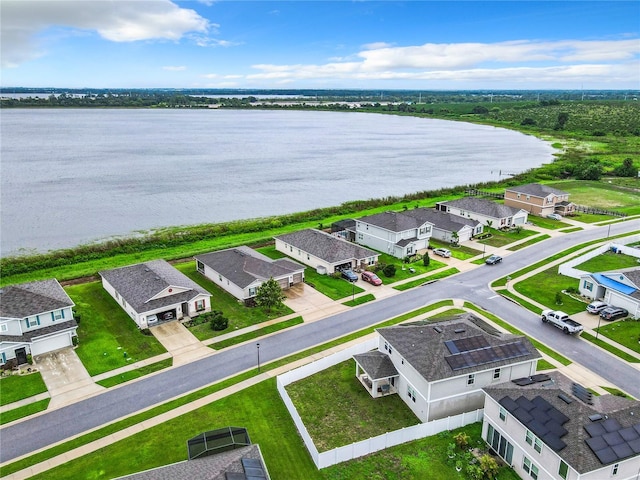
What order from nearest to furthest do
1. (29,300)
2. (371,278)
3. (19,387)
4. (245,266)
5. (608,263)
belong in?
(19,387) → (29,300) → (245,266) → (371,278) → (608,263)

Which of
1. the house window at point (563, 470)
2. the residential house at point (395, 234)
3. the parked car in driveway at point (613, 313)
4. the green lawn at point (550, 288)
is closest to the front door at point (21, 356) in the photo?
the house window at point (563, 470)

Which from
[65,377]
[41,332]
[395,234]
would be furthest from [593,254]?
[41,332]

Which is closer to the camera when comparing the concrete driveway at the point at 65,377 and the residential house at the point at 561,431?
the residential house at the point at 561,431

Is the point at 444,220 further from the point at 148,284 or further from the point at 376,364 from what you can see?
the point at 148,284

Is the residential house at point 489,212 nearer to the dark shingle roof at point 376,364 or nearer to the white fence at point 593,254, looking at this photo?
the white fence at point 593,254

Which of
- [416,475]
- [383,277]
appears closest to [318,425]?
[416,475]

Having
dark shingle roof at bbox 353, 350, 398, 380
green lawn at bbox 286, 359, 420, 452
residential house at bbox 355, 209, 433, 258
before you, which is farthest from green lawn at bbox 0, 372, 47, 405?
residential house at bbox 355, 209, 433, 258

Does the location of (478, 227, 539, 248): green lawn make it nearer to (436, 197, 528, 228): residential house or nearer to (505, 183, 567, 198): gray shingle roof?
(436, 197, 528, 228): residential house
